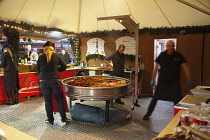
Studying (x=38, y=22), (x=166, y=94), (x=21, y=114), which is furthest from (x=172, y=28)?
(x=21, y=114)

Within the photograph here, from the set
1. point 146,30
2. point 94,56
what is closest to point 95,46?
point 94,56

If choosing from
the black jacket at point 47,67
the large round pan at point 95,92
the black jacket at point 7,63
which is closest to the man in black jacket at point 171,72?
the large round pan at point 95,92

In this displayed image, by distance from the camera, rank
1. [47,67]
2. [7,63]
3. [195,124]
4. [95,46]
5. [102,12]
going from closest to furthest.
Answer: [195,124]
[47,67]
[7,63]
[102,12]
[95,46]

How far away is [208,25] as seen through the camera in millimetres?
5223

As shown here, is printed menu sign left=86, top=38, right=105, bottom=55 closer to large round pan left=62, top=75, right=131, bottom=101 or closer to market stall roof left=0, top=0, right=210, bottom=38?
market stall roof left=0, top=0, right=210, bottom=38

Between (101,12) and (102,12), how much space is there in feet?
0.15

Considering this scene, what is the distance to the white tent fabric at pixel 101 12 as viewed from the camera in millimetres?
5293

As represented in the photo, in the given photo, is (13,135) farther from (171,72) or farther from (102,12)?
(102,12)

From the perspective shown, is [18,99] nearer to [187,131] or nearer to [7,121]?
[7,121]

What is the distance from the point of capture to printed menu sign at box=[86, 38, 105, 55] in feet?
25.3

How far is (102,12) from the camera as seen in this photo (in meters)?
6.61

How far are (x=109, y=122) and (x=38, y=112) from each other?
1.93 meters

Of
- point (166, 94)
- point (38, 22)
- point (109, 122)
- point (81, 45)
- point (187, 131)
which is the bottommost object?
point (109, 122)

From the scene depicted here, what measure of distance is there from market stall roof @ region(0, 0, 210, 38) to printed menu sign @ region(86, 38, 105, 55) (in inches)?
24.5
